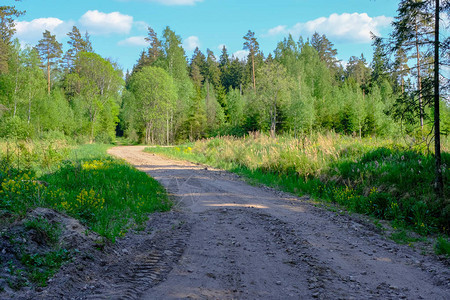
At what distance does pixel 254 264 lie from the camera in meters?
4.01

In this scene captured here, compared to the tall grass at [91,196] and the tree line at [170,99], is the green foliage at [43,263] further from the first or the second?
the tree line at [170,99]

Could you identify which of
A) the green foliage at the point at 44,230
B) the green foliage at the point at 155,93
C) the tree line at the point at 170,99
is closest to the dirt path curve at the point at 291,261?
the green foliage at the point at 44,230

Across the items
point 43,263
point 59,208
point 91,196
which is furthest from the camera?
point 91,196

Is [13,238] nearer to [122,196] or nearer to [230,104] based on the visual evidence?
[122,196]

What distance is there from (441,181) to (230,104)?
149 feet

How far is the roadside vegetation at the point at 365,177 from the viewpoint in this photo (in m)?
6.45

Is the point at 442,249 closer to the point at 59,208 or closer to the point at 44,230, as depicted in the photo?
the point at 44,230

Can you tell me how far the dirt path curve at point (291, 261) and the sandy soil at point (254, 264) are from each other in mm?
12

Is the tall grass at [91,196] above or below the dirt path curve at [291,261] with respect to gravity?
above

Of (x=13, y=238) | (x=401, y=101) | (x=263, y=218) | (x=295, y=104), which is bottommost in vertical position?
(x=263, y=218)

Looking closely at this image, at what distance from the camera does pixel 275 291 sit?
3.24 meters

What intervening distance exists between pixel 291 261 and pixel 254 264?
0.56 m

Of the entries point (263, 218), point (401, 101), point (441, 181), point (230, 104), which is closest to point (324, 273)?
point (263, 218)

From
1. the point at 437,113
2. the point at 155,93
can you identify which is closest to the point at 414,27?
the point at 437,113
